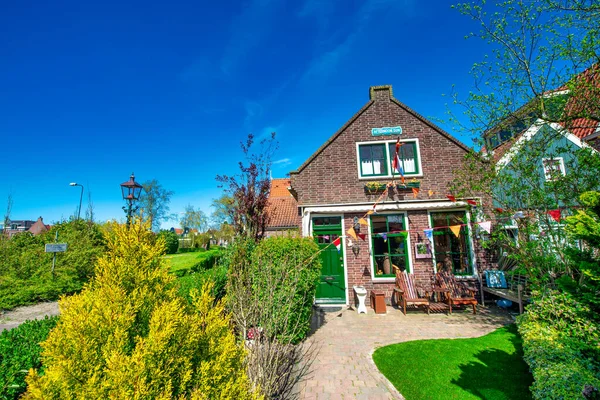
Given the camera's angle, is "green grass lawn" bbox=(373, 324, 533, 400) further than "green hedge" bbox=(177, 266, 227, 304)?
No

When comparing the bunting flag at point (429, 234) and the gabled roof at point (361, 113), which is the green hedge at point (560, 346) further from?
the gabled roof at point (361, 113)

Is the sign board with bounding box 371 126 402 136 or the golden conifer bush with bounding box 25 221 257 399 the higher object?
the sign board with bounding box 371 126 402 136

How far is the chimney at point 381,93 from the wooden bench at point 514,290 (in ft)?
25.5

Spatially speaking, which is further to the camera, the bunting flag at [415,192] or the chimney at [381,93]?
the chimney at [381,93]

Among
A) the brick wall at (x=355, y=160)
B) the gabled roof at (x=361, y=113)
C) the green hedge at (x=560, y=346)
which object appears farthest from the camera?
the gabled roof at (x=361, y=113)

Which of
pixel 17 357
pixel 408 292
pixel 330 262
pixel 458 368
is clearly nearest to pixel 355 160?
pixel 330 262

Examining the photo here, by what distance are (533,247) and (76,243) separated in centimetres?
1686

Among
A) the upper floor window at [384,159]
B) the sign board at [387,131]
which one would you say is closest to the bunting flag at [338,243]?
the upper floor window at [384,159]

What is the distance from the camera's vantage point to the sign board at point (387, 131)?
10.4m

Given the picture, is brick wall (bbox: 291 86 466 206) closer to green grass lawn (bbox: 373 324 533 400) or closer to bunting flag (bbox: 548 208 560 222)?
bunting flag (bbox: 548 208 560 222)

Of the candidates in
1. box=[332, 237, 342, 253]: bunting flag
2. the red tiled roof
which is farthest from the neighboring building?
box=[332, 237, 342, 253]: bunting flag

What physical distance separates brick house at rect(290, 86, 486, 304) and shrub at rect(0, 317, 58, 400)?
7.74m

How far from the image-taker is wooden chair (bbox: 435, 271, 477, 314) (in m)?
8.32

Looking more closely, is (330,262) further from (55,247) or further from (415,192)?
(55,247)
